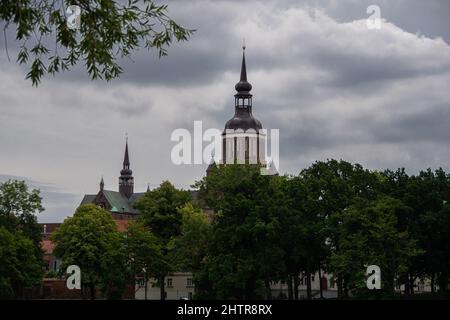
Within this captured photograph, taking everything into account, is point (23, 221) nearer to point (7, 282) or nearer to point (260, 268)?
point (7, 282)

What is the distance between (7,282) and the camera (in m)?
80.8

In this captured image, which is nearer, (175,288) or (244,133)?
(175,288)

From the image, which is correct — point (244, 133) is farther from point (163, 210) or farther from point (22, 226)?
point (22, 226)

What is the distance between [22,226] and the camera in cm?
9200

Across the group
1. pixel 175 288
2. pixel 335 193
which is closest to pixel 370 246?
pixel 335 193

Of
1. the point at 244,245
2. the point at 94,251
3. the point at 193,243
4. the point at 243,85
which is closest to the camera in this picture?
the point at 244,245

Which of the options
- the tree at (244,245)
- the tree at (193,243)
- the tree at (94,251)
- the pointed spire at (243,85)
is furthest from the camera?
the pointed spire at (243,85)

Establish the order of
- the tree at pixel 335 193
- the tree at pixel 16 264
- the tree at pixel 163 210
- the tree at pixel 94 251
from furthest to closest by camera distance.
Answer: the tree at pixel 163 210, the tree at pixel 94 251, the tree at pixel 16 264, the tree at pixel 335 193

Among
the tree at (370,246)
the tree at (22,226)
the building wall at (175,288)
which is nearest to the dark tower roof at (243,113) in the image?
the building wall at (175,288)

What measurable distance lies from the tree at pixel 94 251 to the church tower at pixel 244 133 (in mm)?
85976

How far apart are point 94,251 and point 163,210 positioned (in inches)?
565

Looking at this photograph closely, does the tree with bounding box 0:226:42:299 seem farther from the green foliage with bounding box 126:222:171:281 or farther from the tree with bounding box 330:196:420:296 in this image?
the tree with bounding box 330:196:420:296

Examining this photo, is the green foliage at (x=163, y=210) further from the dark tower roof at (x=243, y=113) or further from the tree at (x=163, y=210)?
the dark tower roof at (x=243, y=113)

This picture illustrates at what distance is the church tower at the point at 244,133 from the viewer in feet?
577
